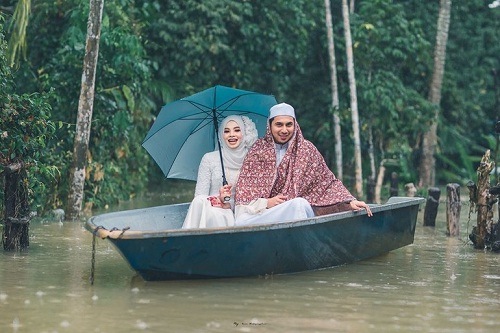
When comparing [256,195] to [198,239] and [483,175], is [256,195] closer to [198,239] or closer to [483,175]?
[198,239]

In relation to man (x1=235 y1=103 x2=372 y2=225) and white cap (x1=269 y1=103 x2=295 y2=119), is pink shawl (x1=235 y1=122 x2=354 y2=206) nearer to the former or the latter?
man (x1=235 y1=103 x2=372 y2=225)

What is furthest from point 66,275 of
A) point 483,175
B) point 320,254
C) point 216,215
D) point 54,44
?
point 54,44

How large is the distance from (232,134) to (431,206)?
6038 mm

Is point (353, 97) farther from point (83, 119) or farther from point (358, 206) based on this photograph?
point (358, 206)

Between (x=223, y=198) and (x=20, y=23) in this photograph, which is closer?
(x=223, y=198)

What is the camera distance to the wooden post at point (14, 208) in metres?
12.1

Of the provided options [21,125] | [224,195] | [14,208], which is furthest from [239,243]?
[21,125]

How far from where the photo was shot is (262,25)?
24.9 metres

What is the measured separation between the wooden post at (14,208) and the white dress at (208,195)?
1.95 meters

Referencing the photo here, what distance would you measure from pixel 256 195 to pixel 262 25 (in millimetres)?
13971

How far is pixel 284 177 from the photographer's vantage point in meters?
11.4

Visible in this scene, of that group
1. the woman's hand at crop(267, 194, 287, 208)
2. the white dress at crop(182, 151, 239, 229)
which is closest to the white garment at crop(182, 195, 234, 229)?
the white dress at crop(182, 151, 239, 229)

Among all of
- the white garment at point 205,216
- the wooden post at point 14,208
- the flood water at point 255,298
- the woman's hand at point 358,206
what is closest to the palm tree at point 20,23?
the wooden post at point 14,208

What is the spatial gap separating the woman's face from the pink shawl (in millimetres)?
229
